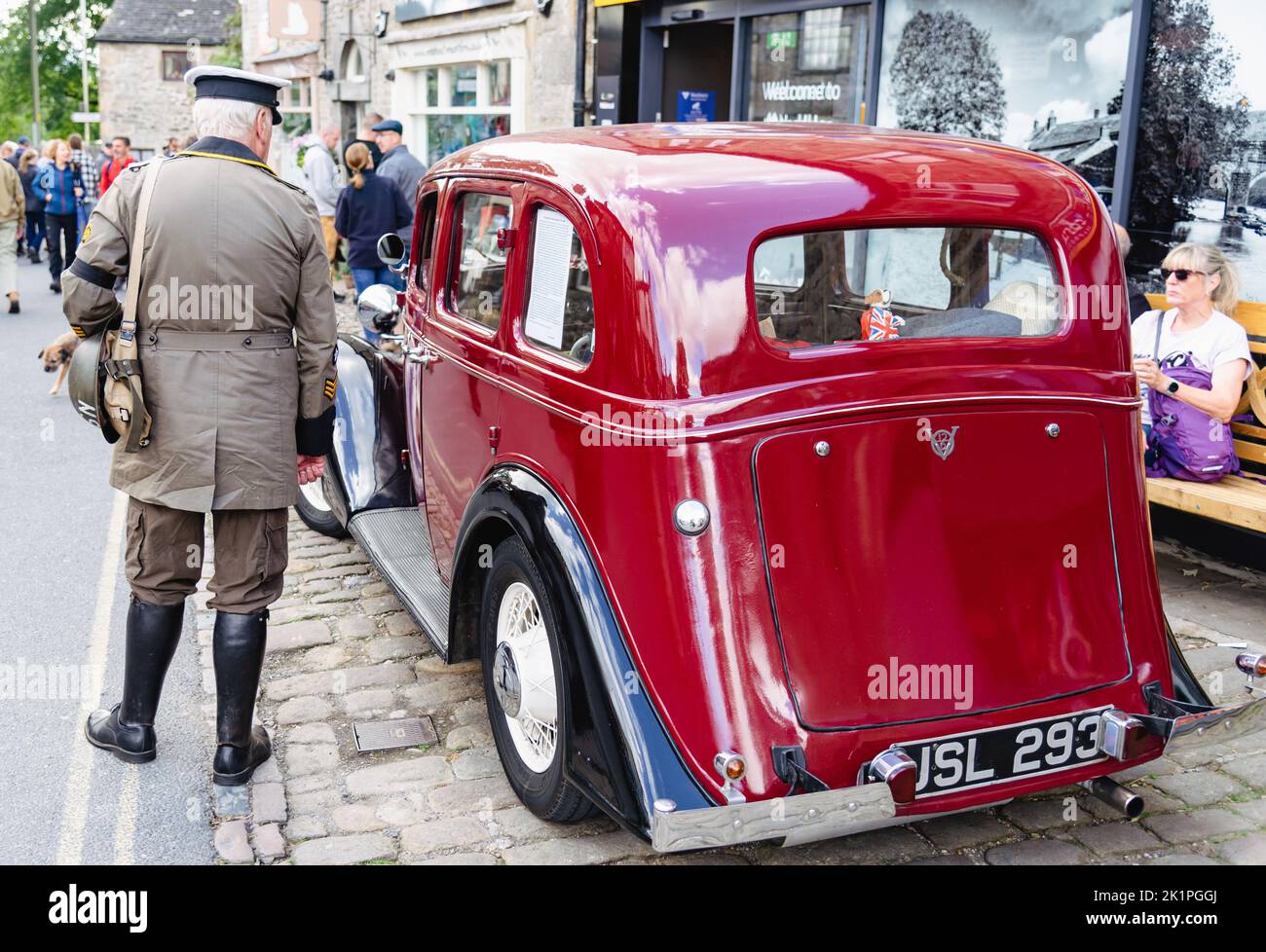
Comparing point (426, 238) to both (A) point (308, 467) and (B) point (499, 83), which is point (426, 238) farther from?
(B) point (499, 83)

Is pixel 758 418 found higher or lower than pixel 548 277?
lower

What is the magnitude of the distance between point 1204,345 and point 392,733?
4.02m

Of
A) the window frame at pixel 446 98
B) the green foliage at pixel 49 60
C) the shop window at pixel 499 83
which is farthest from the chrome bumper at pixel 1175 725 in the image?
the green foliage at pixel 49 60

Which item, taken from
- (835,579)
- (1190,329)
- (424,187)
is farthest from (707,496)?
(1190,329)

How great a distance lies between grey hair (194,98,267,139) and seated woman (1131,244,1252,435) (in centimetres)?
391

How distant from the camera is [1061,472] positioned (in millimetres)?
3273

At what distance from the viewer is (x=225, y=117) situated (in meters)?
3.58

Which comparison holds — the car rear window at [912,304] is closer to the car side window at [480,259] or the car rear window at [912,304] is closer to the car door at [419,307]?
the car side window at [480,259]

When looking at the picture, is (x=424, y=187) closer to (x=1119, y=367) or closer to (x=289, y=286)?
(x=289, y=286)

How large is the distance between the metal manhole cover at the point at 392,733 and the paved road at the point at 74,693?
50cm

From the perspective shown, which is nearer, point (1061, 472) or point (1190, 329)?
point (1061, 472)

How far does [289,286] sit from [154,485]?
0.71 meters

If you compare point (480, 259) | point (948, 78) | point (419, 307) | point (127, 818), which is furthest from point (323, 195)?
point (127, 818)

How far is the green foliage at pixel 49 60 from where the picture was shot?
72000 millimetres
